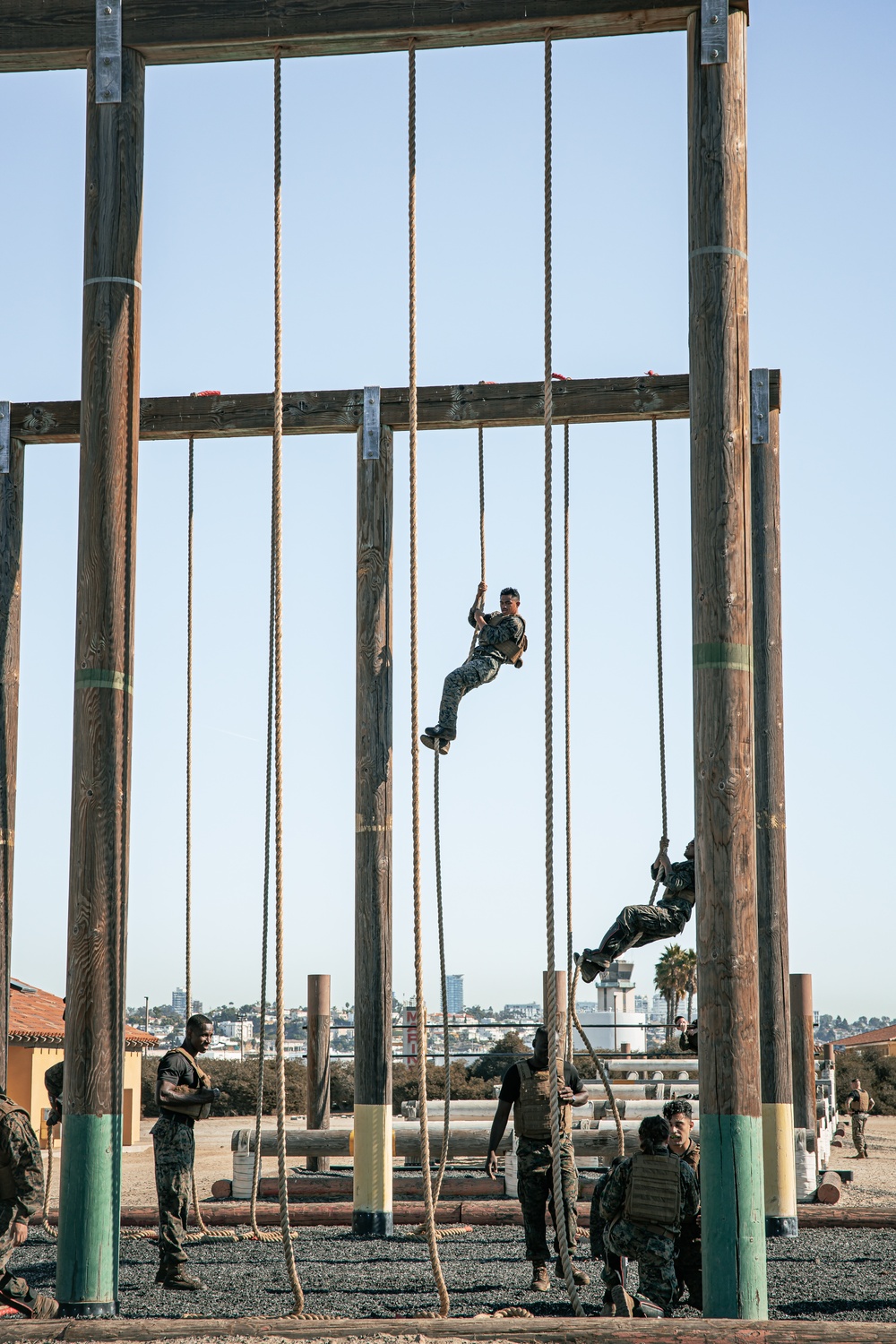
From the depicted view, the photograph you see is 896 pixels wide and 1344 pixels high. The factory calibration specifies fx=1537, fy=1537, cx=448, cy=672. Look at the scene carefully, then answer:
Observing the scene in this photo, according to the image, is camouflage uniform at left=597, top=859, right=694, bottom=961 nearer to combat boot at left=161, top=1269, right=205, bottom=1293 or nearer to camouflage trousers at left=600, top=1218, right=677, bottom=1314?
camouflage trousers at left=600, top=1218, right=677, bottom=1314

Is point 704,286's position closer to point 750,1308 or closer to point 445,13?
point 445,13

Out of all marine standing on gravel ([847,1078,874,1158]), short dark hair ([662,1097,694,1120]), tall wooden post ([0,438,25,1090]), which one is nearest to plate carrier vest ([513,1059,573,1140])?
short dark hair ([662,1097,694,1120])

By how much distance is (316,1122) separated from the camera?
15.1 metres

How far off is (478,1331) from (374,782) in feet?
19.6

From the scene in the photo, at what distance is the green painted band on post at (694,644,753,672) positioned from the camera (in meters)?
6.31

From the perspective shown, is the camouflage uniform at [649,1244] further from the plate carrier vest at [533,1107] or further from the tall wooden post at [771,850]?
the tall wooden post at [771,850]

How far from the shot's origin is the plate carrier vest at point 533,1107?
873 centimetres

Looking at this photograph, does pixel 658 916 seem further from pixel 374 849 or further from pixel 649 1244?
pixel 649 1244

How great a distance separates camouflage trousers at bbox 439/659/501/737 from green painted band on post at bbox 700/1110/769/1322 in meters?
5.45

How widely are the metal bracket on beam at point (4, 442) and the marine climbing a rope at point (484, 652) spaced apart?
361 centimetres

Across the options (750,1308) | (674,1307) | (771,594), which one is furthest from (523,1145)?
(771,594)

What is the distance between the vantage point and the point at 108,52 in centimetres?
713

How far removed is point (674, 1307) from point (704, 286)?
451cm

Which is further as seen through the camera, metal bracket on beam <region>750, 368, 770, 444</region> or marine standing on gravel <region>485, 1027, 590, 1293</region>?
metal bracket on beam <region>750, 368, 770, 444</region>
